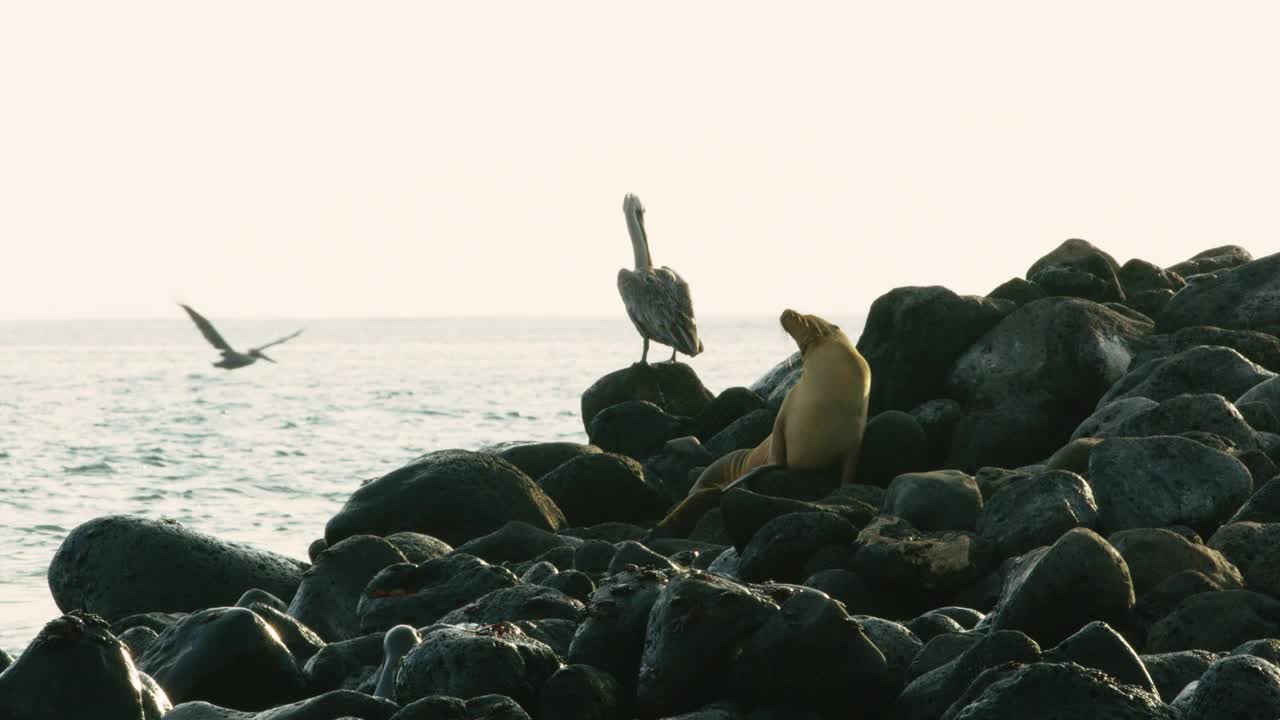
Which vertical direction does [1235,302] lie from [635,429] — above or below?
above

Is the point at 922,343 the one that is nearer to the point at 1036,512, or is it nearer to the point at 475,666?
the point at 1036,512

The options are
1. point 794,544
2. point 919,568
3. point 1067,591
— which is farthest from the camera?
point 794,544

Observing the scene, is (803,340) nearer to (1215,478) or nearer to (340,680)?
(1215,478)

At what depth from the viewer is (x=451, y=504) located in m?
11.1

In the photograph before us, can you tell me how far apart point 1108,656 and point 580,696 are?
185 cm

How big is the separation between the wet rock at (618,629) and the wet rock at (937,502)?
2.53 m

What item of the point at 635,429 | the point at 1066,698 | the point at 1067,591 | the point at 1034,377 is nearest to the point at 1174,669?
the point at 1067,591

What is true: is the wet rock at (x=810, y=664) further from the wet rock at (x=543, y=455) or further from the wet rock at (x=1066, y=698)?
the wet rock at (x=543, y=455)

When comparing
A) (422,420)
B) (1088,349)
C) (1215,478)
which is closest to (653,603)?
(1215,478)

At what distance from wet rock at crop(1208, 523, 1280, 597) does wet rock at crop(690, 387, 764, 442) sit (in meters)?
7.38

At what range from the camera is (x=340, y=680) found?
6.79 metres

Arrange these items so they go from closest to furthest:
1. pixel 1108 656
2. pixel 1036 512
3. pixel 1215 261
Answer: pixel 1108 656 < pixel 1036 512 < pixel 1215 261

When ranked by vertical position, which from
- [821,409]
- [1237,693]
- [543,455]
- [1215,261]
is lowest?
[543,455]

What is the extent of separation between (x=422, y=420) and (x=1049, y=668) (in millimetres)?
29196
